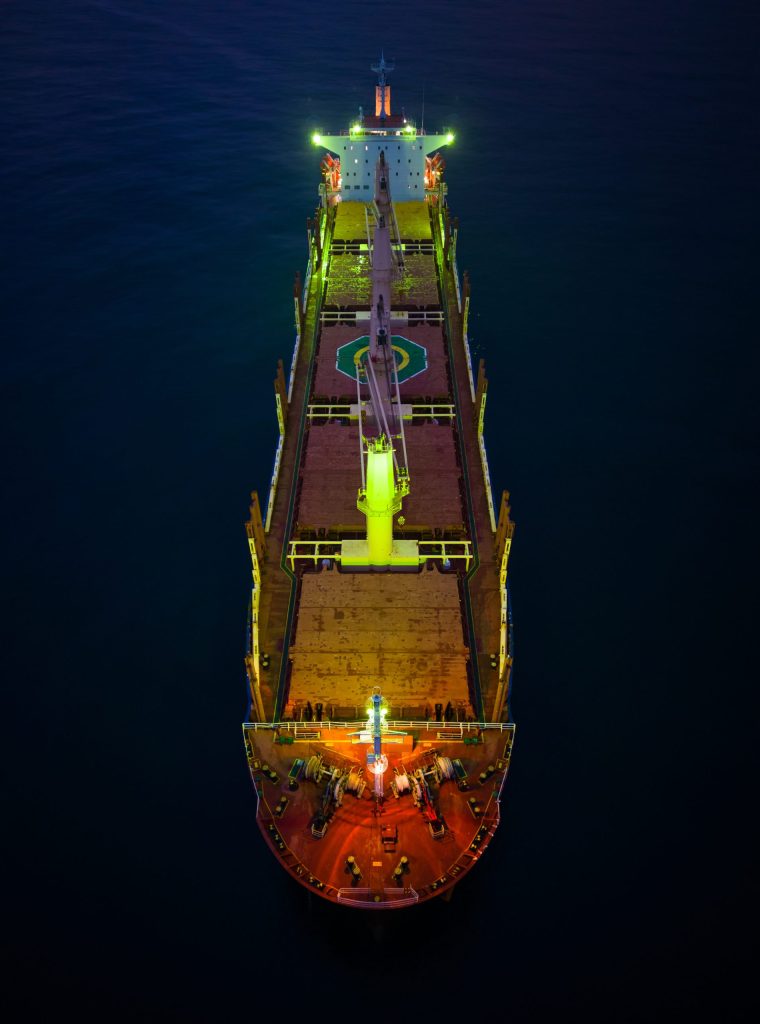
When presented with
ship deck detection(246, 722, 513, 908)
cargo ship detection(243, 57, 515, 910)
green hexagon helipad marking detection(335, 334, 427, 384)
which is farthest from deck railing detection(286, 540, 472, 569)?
green hexagon helipad marking detection(335, 334, 427, 384)

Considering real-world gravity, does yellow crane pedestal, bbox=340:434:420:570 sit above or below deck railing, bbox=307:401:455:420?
below

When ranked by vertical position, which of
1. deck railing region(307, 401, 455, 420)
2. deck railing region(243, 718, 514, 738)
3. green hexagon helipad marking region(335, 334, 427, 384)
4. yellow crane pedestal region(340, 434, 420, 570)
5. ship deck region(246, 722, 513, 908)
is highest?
green hexagon helipad marking region(335, 334, 427, 384)

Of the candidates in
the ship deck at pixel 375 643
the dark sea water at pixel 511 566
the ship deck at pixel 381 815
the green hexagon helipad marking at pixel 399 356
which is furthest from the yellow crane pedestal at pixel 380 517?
the green hexagon helipad marking at pixel 399 356

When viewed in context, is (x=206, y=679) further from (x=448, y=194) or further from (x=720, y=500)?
(x=448, y=194)

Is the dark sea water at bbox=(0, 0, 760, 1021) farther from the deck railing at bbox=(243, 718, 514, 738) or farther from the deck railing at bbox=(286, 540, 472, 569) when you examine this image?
the deck railing at bbox=(286, 540, 472, 569)

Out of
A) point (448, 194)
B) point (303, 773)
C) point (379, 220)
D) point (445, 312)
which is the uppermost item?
point (448, 194)

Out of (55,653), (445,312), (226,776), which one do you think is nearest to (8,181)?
(445,312)

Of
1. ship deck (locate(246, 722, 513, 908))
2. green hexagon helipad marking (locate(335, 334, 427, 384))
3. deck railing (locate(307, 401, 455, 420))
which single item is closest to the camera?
ship deck (locate(246, 722, 513, 908))

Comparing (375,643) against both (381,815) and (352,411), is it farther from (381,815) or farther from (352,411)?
(352,411)
